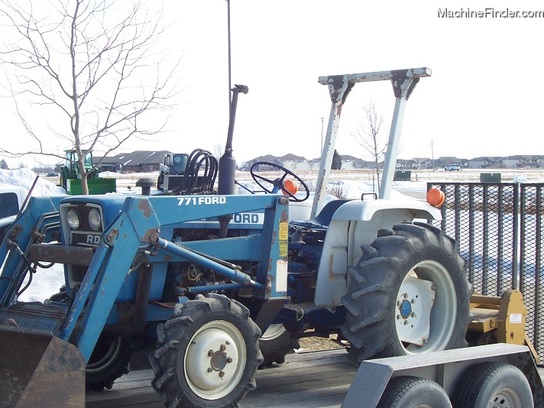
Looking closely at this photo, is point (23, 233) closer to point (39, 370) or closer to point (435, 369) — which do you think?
point (39, 370)

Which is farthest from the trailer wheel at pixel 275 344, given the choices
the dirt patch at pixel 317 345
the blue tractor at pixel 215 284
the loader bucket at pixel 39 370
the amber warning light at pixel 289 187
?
the loader bucket at pixel 39 370

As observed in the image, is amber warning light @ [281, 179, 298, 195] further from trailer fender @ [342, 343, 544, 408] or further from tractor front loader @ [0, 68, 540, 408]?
trailer fender @ [342, 343, 544, 408]

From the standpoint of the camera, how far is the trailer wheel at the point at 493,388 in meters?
5.11

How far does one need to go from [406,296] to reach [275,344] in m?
1.73

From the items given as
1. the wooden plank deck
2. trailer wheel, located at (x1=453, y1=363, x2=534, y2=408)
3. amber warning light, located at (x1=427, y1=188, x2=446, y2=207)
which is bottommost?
the wooden plank deck

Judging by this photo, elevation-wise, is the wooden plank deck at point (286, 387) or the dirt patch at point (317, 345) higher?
the wooden plank deck at point (286, 387)

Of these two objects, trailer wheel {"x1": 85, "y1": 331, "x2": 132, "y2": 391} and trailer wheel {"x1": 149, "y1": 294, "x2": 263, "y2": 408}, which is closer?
trailer wheel {"x1": 149, "y1": 294, "x2": 263, "y2": 408}

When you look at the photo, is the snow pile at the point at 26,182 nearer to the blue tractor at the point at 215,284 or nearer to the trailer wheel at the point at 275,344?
the trailer wheel at the point at 275,344

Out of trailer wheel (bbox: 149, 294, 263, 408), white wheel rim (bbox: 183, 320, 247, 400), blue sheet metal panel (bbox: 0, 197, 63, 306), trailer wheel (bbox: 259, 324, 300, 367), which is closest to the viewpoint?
trailer wheel (bbox: 149, 294, 263, 408)

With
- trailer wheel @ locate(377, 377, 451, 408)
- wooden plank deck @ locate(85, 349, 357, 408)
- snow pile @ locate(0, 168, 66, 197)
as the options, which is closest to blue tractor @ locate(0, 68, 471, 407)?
wooden plank deck @ locate(85, 349, 357, 408)

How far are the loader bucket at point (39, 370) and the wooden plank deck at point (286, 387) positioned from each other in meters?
1.28

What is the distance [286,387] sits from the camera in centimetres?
677

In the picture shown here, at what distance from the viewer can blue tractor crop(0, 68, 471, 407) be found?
4793 mm

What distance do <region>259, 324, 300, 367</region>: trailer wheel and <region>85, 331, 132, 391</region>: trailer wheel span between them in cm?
154
